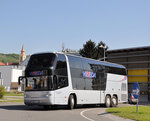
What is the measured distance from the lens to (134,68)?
44812mm

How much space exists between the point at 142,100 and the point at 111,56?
29.3ft

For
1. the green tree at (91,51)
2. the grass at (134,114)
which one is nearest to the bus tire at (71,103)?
the grass at (134,114)

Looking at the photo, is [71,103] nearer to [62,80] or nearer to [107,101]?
Answer: [62,80]

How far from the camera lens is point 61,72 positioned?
20266mm

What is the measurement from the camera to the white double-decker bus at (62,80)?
19.7 m

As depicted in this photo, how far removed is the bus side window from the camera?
19.9m

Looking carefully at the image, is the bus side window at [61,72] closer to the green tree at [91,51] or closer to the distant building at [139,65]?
the distant building at [139,65]

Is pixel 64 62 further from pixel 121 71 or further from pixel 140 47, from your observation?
pixel 140 47

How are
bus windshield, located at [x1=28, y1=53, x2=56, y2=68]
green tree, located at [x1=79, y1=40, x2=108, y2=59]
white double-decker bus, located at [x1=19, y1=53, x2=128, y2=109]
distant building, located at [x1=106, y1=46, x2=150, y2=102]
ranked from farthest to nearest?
green tree, located at [x1=79, y1=40, x2=108, y2=59]
distant building, located at [x1=106, y1=46, x2=150, y2=102]
bus windshield, located at [x1=28, y1=53, x2=56, y2=68]
white double-decker bus, located at [x1=19, y1=53, x2=128, y2=109]

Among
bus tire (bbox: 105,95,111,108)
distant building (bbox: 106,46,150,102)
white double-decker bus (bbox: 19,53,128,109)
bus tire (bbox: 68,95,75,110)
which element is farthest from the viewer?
distant building (bbox: 106,46,150,102)

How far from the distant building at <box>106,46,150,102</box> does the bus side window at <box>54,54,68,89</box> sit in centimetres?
2468

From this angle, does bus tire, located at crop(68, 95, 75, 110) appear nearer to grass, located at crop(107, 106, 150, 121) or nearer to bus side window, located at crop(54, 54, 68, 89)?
bus side window, located at crop(54, 54, 68, 89)

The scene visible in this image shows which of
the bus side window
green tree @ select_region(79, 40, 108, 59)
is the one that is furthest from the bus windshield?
green tree @ select_region(79, 40, 108, 59)

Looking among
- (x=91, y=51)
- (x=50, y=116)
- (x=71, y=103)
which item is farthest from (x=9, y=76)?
(x=50, y=116)
